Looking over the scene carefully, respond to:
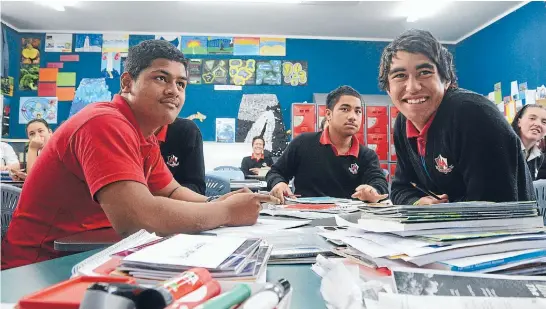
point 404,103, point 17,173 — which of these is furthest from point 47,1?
point 404,103

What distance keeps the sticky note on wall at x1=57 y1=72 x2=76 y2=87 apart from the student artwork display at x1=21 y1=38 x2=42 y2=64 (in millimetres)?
377

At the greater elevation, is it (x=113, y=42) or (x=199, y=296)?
(x=113, y=42)

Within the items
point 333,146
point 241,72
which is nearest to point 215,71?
point 241,72

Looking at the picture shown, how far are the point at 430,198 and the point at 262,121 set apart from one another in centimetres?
446

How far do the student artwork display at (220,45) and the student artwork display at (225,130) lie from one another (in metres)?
0.99

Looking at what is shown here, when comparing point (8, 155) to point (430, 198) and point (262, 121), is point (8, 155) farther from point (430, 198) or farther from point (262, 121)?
point (430, 198)

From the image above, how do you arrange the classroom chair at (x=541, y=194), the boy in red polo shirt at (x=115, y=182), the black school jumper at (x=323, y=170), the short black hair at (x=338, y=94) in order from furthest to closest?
the short black hair at (x=338, y=94) → the black school jumper at (x=323, y=170) → the classroom chair at (x=541, y=194) → the boy in red polo shirt at (x=115, y=182)

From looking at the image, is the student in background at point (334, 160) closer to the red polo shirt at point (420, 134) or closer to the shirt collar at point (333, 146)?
the shirt collar at point (333, 146)

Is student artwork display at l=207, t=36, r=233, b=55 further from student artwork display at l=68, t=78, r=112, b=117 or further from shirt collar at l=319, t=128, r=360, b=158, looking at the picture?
shirt collar at l=319, t=128, r=360, b=158

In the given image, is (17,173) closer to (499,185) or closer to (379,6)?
(499,185)

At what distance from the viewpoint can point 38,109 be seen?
552 cm

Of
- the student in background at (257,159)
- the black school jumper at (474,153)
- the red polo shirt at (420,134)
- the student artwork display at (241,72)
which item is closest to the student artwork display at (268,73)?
the student artwork display at (241,72)

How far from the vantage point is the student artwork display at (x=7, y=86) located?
17.6 feet

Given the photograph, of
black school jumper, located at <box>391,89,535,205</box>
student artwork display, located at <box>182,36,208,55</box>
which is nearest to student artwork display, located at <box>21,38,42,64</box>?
student artwork display, located at <box>182,36,208,55</box>
